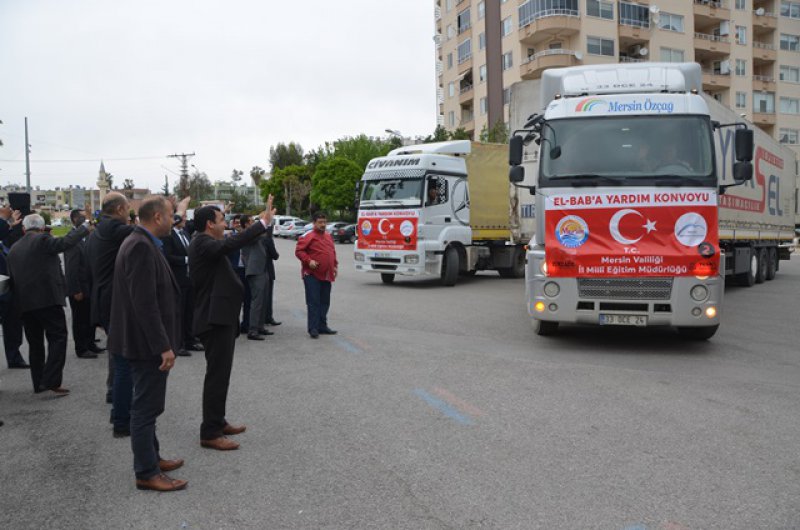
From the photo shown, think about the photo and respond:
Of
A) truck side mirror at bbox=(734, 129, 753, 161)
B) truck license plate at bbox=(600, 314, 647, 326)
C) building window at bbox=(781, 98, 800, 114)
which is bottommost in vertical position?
truck license plate at bbox=(600, 314, 647, 326)

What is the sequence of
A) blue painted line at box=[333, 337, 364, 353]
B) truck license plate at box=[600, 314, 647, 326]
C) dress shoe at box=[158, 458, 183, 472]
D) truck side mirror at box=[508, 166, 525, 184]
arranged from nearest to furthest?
dress shoe at box=[158, 458, 183, 472]
truck license plate at box=[600, 314, 647, 326]
blue painted line at box=[333, 337, 364, 353]
truck side mirror at box=[508, 166, 525, 184]

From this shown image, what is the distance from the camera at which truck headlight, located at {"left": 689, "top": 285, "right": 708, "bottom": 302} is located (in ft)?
27.9

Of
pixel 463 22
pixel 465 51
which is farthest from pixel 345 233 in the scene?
pixel 463 22

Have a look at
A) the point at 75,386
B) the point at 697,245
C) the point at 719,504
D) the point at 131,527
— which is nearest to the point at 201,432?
the point at 131,527

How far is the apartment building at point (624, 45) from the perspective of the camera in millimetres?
46500

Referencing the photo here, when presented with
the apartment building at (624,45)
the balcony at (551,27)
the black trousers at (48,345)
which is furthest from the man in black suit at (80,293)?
the balcony at (551,27)

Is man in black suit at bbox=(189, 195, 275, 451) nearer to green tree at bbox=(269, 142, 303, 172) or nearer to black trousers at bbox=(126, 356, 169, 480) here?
black trousers at bbox=(126, 356, 169, 480)

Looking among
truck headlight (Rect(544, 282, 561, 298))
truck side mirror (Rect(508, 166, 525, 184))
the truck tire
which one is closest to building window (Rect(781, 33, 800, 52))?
the truck tire

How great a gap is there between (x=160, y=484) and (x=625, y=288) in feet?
20.3

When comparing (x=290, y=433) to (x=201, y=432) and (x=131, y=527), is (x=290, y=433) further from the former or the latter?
(x=131, y=527)

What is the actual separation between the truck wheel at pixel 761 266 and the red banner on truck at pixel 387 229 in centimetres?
910

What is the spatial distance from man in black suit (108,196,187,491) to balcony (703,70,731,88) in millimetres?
56900

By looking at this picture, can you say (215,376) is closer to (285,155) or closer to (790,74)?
(790,74)

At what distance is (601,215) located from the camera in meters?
8.80
